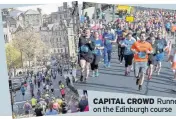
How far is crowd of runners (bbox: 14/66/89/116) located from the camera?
32.4ft

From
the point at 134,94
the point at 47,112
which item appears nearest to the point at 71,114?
the point at 47,112

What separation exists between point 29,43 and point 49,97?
2.99 ft

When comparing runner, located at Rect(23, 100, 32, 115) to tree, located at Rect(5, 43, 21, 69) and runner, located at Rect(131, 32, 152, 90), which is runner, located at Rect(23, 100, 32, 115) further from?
runner, located at Rect(131, 32, 152, 90)

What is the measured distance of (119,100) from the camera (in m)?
9.96

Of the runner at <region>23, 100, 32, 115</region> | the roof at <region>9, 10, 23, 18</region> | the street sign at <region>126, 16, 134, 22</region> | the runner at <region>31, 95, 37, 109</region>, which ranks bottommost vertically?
the runner at <region>23, 100, 32, 115</region>

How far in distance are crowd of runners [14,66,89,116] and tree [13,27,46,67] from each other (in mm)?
284

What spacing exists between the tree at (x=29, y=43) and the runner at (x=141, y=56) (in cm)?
141

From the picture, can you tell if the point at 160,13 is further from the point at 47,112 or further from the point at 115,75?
the point at 47,112

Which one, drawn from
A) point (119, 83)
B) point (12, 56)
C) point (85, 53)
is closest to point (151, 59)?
point (119, 83)

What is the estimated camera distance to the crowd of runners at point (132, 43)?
32.0 feet

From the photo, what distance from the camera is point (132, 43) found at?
32.3 ft

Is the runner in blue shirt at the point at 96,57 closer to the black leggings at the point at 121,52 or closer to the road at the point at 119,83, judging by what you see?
the road at the point at 119,83

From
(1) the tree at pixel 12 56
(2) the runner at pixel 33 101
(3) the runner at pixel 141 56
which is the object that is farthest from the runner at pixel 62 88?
(3) the runner at pixel 141 56

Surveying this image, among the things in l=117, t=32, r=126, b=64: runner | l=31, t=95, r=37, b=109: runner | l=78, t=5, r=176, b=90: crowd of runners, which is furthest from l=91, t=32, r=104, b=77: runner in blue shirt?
l=31, t=95, r=37, b=109: runner
